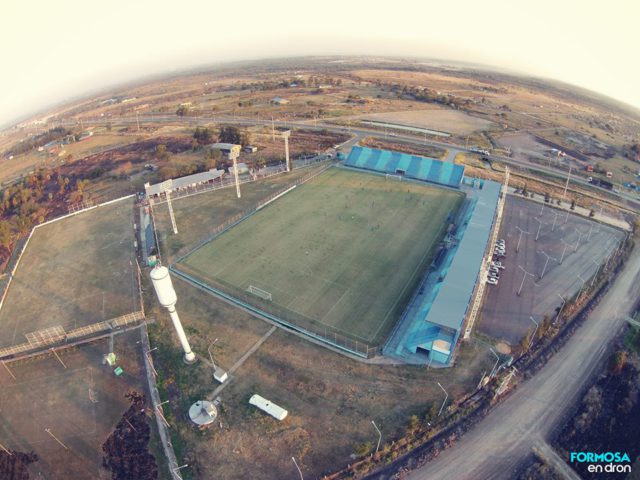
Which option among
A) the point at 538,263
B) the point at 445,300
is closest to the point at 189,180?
the point at 445,300

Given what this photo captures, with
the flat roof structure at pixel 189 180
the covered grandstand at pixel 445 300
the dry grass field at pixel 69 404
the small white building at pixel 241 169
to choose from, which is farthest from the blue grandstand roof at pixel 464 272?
the flat roof structure at pixel 189 180

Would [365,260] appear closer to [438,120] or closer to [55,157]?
[438,120]

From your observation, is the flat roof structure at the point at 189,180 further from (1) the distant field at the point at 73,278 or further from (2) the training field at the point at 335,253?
(2) the training field at the point at 335,253

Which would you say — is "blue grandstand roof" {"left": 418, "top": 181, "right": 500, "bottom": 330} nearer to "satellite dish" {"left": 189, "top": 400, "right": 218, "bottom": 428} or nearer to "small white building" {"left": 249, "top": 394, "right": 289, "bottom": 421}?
"small white building" {"left": 249, "top": 394, "right": 289, "bottom": 421}

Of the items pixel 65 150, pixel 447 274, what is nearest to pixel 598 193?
pixel 447 274

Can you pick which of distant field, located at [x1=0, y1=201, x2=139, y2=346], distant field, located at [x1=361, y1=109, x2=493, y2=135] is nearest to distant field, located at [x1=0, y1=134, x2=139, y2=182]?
distant field, located at [x1=0, y1=201, x2=139, y2=346]

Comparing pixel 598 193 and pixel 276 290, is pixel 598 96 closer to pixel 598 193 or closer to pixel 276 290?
pixel 598 193

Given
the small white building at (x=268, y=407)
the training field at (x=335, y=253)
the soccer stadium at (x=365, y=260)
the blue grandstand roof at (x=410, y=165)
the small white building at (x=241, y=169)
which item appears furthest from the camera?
the small white building at (x=241, y=169)
